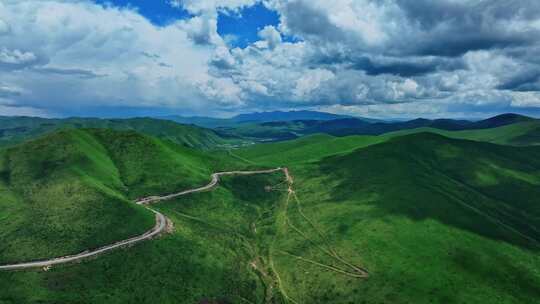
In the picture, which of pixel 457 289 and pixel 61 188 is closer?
pixel 457 289

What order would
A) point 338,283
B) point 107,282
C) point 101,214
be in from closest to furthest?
1. point 107,282
2. point 338,283
3. point 101,214

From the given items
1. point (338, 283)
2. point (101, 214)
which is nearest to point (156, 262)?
point (101, 214)

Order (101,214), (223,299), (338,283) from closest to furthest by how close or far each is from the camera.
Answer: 1. (223,299)
2. (338,283)
3. (101,214)

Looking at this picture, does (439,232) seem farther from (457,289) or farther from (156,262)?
(156,262)

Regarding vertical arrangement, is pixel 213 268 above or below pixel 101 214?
below

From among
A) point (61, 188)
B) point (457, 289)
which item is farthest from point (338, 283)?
point (61, 188)

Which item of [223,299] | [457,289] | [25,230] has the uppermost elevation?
[25,230]

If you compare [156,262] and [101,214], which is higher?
[101,214]

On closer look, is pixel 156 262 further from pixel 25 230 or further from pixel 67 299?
pixel 25 230

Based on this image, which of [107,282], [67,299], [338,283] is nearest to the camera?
[67,299]
